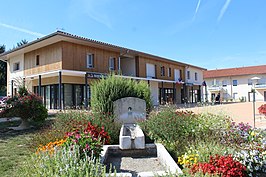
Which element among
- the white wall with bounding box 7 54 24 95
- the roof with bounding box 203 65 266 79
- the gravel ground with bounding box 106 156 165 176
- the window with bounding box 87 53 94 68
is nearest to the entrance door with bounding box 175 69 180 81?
the window with bounding box 87 53 94 68

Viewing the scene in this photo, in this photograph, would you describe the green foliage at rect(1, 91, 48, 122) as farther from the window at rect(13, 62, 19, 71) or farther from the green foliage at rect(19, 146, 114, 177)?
the window at rect(13, 62, 19, 71)

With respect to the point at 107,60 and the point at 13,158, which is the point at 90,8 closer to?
the point at 13,158

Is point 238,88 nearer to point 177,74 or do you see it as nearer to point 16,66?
point 177,74

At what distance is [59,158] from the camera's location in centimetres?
329

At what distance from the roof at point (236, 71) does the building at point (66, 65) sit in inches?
1195

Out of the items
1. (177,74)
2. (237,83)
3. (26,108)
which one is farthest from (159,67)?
(237,83)

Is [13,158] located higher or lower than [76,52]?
lower

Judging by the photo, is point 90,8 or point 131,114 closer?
point 131,114

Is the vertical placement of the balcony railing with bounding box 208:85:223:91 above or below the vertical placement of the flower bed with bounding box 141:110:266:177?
above

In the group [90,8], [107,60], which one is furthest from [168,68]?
[90,8]

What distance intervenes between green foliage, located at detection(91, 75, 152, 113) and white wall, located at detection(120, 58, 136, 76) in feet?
54.7

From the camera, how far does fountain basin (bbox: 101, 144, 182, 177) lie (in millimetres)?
4721

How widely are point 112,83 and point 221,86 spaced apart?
4900cm

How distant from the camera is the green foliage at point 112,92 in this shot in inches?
351
